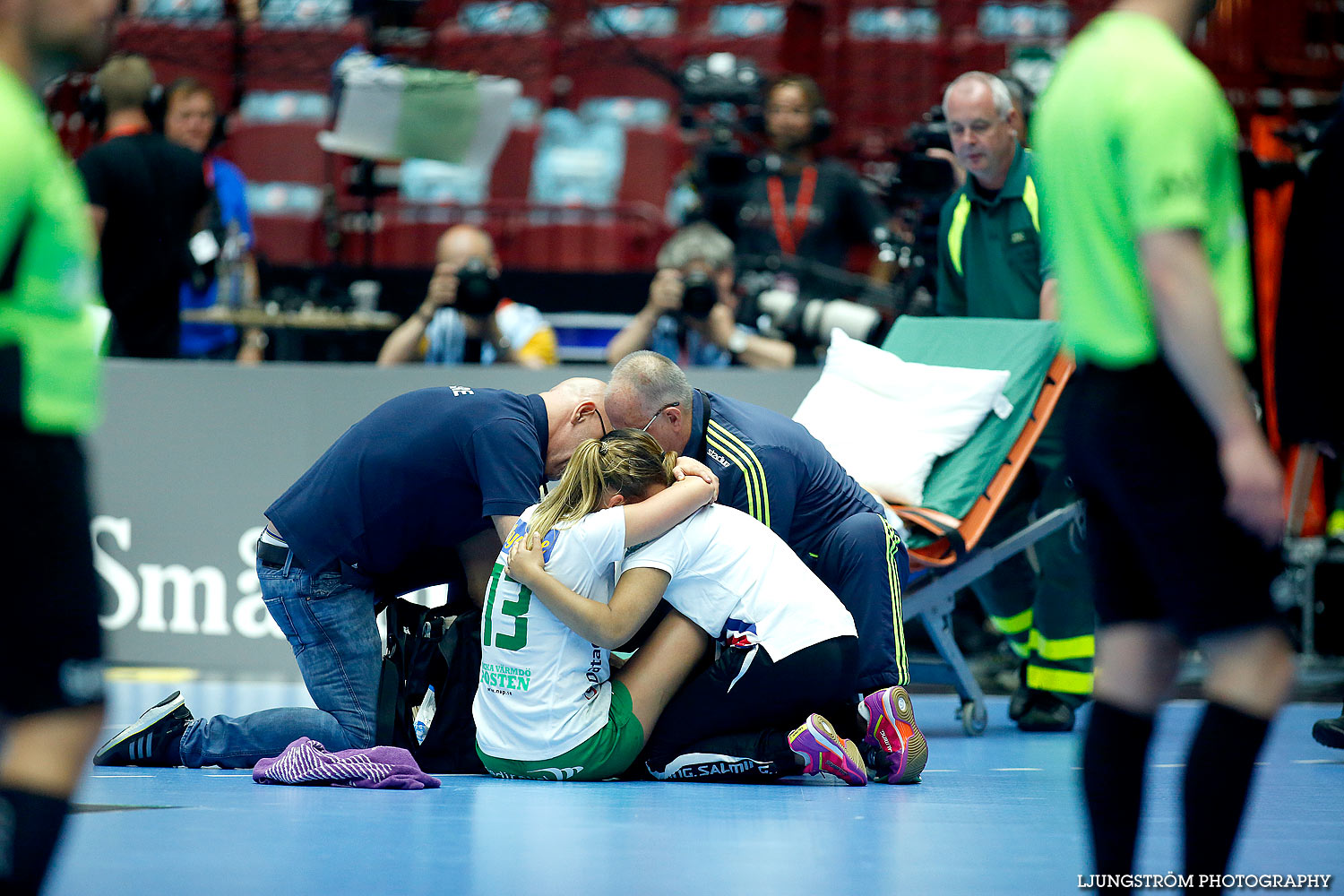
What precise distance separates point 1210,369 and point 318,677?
103 inches

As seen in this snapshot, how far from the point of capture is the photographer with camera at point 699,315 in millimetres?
6082

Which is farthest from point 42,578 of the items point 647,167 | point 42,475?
point 647,167

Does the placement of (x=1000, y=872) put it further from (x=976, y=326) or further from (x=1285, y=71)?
(x=1285, y=71)

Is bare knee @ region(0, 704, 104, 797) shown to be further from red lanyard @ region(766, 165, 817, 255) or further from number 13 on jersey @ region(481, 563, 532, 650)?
red lanyard @ region(766, 165, 817, 255)

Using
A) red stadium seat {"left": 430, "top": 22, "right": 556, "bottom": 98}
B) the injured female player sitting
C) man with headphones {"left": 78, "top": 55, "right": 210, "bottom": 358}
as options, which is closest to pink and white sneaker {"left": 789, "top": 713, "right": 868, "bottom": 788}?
the injured female player sitting

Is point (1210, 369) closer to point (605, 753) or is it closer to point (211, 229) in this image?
point (605, 753)

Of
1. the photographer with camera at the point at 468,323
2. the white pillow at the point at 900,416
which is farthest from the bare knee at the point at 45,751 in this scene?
the photographer with camera at the point at 468,323

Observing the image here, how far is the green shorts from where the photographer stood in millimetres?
3725

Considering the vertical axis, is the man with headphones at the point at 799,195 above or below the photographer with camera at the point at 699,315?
above

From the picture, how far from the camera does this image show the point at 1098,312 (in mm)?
2043

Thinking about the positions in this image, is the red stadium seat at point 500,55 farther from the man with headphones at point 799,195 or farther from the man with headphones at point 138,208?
the man with headphones at point 138,208

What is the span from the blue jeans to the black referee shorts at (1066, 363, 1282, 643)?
2334mm

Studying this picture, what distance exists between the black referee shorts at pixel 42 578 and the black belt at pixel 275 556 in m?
2.18

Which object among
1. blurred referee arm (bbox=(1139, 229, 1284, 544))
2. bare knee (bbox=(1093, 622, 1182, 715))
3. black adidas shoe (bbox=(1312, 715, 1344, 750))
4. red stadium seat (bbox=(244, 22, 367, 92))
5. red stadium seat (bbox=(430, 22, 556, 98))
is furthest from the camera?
red stadium seat (bbox=(430, 22, 556, 98))
